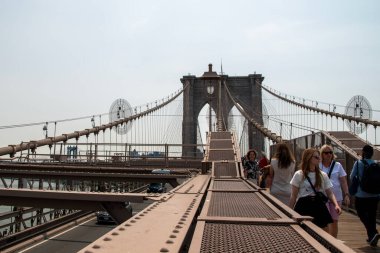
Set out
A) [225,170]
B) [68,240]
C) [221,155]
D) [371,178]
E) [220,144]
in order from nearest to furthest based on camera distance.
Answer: [371,178] → [225,170] → [221,155] → [220,144] → [68,240]

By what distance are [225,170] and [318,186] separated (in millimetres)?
5240

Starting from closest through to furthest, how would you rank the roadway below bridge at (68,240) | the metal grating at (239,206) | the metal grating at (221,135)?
the metal grating at (239,206) → the roadway below bridge at (68,240) → the metal grating at (221,135)

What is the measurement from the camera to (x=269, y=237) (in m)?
2.62

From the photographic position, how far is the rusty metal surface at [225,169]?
29.3 feet

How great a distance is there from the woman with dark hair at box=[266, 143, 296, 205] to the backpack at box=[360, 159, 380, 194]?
1.14 m

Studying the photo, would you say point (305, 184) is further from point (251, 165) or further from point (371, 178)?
point (251, 165)

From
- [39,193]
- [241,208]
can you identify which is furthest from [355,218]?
[39,193]

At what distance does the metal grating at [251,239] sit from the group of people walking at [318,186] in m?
1.34

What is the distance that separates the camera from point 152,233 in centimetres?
248

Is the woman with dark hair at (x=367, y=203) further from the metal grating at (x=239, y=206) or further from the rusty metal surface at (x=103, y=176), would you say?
the rusty metal surface at (x=103, y=176)

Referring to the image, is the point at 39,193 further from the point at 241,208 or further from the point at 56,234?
the point at 56,234

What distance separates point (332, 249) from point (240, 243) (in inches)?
20.0

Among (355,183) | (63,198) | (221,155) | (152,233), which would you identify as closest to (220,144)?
(221,155)

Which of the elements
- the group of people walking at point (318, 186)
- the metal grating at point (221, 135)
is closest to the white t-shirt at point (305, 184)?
the group of people walking at point (318, 186)
